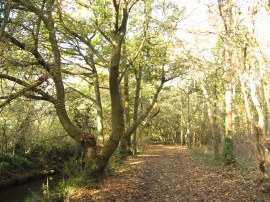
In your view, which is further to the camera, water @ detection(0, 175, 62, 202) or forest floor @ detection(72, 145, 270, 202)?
water @ detection(0, 175, 62, 202)

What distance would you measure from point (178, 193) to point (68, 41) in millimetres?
9586

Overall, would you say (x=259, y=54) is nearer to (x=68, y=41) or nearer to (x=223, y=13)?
(x=223, y=13)

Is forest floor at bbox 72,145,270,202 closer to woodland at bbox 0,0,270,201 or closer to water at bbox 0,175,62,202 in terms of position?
woodland at bbox 0,0,270,201

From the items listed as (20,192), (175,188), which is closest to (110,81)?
(175,188)

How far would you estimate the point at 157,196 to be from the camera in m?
8.99

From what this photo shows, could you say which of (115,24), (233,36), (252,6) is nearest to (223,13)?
(233,36)

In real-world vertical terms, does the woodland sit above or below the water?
above

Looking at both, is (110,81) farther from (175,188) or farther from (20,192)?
(20,192)

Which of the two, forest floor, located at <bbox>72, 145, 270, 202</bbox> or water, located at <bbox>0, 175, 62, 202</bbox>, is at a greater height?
forest floor, located at <bbox>72, 145, 270, 202</bbox>

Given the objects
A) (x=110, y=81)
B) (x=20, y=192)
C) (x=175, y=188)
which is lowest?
(x=20, y=192)

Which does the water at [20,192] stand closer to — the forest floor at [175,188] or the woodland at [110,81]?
the woodland at [110,81]

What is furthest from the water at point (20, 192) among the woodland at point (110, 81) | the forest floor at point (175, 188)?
the forest floor at point (175, 188)

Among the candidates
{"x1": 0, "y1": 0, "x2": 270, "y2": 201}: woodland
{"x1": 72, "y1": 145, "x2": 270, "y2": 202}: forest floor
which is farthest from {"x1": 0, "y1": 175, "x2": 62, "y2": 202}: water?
{"x1": 72, "y1": 145, "x2": 270, "y2": 202}: forest floor

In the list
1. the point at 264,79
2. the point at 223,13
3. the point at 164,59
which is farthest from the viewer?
the point at 164,59
